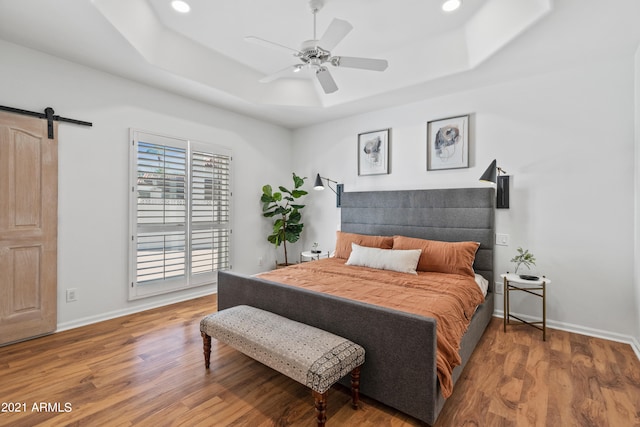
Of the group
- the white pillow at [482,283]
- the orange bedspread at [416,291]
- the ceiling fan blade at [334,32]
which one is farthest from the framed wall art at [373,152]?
the ceiling fan blade at [334,32]

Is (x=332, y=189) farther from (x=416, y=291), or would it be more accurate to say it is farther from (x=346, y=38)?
(x=416, y=291)

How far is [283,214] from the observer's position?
5.10 metres

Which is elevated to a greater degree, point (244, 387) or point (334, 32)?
point (334, 32)

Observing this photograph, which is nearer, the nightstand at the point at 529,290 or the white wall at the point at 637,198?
the white wall at the point at 637,198

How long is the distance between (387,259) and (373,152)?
1.84 m

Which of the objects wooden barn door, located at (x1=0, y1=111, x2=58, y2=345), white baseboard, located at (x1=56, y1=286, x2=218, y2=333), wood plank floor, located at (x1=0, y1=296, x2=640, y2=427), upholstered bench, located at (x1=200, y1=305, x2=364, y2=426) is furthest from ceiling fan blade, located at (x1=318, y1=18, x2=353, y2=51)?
white baseboard, located at (x1=56, y1=286, x2=218, y2=333)

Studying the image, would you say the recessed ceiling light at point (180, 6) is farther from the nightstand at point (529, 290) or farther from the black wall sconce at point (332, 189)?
the nightstand at point (529, 290)

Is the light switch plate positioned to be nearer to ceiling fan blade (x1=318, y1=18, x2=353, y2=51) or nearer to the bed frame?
the bed frame

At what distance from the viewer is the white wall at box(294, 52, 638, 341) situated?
2.89 m

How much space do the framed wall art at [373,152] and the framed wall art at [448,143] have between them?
0.63m

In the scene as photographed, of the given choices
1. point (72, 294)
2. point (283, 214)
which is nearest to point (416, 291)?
point (283, 214)

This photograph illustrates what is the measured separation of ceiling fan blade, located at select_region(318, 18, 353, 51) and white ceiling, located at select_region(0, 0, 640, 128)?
2.18ft

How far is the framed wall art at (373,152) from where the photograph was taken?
4395mm

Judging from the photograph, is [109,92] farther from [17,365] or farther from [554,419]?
[554,419]
